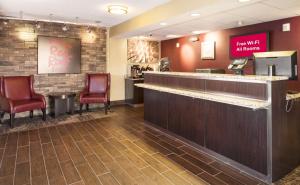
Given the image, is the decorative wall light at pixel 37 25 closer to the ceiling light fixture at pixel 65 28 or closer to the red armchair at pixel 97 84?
the ceiling light fixture at pixel 65 28

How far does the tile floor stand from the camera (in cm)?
245

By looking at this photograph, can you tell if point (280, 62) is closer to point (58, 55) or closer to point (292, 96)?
point (292, 96)

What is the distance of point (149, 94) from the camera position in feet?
15.1

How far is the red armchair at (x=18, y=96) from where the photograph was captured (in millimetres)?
4450

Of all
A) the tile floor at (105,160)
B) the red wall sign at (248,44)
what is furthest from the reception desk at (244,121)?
the red wall sign at (248,44)

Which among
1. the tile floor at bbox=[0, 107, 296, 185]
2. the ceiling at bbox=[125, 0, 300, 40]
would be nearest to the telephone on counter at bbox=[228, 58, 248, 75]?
the ceiling at bbox=[125, 0, 300, 40]

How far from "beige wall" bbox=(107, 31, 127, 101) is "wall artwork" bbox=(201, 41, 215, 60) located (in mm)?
2522

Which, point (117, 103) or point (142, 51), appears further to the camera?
point (142, 51)

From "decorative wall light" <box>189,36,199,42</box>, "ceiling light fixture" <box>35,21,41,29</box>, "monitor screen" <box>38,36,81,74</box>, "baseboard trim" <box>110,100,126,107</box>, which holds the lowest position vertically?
"baseboard trim" <box>110,100,126,107</box>

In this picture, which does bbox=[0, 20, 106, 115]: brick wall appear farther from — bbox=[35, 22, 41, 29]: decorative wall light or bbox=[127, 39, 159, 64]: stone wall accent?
bbox=[127, 39, 159, 64]: stone wall accent

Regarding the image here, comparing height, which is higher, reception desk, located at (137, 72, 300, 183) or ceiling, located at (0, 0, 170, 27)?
ceiling, located at (0, 0, 170, 27)

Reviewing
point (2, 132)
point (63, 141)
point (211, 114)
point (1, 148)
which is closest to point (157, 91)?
point (211, 114)

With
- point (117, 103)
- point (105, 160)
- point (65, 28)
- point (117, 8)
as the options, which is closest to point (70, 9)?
point (117, 8)

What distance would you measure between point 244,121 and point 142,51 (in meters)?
5.44
